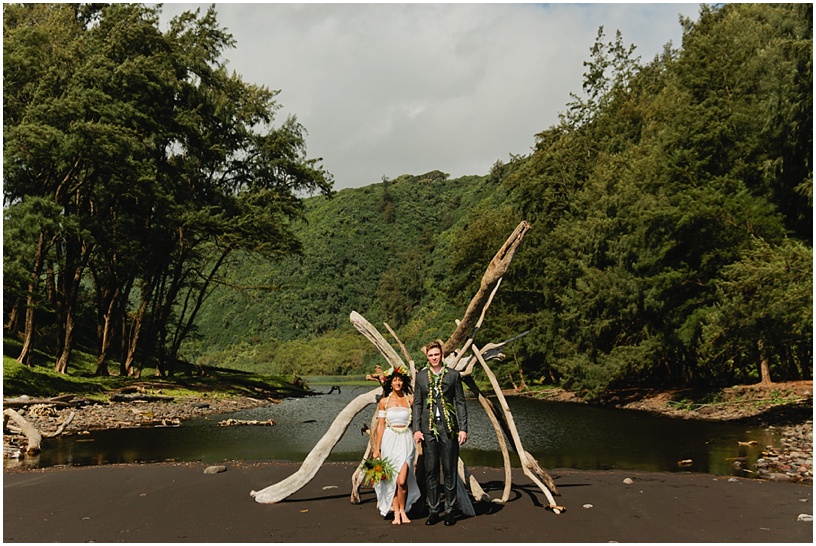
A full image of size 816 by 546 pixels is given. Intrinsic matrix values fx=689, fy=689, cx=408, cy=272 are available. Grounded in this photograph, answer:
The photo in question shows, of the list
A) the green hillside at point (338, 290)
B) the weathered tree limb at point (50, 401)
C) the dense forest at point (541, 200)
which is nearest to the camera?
the weathered tree limb at point (50, 401)

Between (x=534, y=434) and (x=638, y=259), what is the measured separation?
1496 cm

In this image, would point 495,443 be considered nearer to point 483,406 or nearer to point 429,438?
point 483,406

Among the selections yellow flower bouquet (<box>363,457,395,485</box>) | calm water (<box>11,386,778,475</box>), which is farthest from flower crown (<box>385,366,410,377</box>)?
calm water (<box>11,386,778,475</box>)

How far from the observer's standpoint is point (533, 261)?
167 feet

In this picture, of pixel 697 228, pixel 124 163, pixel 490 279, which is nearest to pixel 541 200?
pixel 697 228

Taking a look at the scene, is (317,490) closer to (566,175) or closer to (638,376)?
(638,376)

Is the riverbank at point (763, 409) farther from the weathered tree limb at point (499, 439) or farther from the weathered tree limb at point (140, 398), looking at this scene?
the weathered tree limb at point (140, 398)

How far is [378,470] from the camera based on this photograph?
360 inches

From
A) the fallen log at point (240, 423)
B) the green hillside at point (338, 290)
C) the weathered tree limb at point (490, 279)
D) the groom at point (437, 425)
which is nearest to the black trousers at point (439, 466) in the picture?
the groom at point (437, 425)

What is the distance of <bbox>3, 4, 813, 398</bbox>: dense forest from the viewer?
25797 mm

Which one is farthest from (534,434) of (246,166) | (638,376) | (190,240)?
(246,166)

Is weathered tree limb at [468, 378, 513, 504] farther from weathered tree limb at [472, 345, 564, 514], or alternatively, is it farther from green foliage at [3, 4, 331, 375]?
green foliage at [3, 4, 331, 375]

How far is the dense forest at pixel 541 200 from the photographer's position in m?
25.8

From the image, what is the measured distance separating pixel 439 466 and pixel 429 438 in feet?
1.26
